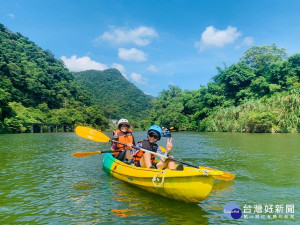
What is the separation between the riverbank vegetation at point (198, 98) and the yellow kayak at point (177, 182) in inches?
1151

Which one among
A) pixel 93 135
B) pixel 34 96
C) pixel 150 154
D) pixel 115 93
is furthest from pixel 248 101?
pixel 115 93

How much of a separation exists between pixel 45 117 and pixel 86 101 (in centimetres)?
2986

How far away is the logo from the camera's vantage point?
4441 mm

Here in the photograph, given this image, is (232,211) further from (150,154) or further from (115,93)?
(115,93)

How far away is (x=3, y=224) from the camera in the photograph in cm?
407

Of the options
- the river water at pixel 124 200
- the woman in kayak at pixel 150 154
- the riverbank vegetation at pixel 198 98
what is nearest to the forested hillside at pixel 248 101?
the riverbank vegetation at pixel 198 98

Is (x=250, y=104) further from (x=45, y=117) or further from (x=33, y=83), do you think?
(x=33, y=83)

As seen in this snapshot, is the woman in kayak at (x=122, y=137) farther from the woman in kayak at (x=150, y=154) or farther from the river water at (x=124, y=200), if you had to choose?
the woman in kayak at (x=150, y=154)

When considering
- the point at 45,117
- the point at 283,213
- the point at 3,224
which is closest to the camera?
the point at 3,224

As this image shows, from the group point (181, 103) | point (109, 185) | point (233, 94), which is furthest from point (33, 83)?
point (109, 185)

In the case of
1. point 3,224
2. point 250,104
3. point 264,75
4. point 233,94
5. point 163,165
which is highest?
point 264,75

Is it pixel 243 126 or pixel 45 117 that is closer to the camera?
pixel 243 126

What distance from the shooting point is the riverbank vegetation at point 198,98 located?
34.2 metres

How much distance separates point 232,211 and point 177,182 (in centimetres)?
110
